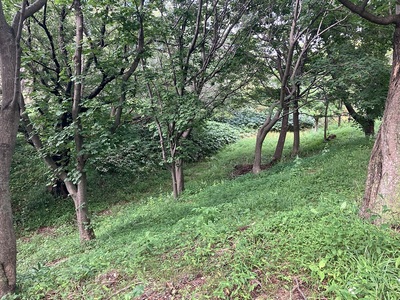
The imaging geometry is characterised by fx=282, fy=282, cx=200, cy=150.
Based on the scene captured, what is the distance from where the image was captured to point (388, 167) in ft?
9.43

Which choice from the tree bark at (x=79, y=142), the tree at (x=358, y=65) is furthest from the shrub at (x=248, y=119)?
the tree bark at (x=79, y=142)

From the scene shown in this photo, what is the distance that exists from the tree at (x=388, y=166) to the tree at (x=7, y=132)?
397 centimetres

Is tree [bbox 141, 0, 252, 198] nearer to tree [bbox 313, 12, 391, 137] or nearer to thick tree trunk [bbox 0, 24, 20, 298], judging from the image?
tree [bbox 313, 12, 391, 137]

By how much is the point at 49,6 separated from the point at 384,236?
907 cm

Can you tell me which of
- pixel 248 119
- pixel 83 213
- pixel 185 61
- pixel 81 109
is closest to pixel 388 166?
pixel 83 213

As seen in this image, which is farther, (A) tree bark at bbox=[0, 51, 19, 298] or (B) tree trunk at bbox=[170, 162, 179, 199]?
(B) tree trunk at bbox=[170, 162, 179, 199]

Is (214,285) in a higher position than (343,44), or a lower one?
lower

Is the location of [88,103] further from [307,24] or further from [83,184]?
[307,24]

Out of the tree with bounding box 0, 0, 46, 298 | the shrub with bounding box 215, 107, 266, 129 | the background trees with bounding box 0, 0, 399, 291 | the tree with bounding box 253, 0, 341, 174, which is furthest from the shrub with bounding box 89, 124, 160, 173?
the shrub with bounding box 215, 107, 266, 129

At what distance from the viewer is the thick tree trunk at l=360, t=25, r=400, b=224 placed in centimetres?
279

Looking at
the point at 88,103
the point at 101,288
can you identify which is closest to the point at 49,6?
the point at 88,103

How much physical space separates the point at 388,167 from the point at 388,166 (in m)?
0.01

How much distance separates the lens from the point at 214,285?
7.73 feet

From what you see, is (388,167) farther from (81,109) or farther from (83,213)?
(81,109)
